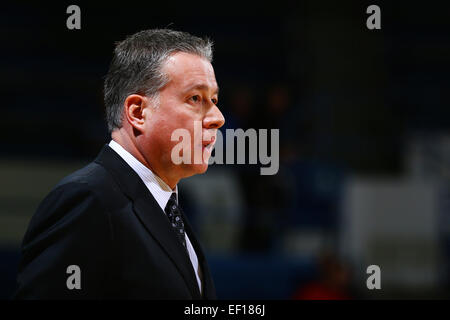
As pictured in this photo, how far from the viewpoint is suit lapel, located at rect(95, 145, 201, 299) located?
1308 mm

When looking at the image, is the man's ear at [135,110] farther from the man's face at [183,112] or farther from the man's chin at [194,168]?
the man's chin at [194,168]

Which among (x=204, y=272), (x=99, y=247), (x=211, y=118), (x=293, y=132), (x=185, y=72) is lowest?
(x=204, y=272)

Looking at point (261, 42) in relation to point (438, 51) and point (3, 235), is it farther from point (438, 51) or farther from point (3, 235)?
point (3, 235)

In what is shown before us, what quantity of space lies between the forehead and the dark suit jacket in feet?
0.92

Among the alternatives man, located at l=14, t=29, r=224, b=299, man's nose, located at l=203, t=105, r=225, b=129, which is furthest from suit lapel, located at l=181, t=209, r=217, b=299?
man's nose, located at l=203, t=105, r=225, b=129

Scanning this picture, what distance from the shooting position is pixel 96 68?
22.3 feet

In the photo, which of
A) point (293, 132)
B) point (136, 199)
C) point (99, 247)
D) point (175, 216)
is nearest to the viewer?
point (99, 247)

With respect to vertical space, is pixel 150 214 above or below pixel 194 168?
below

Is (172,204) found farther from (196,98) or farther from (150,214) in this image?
(196,98)

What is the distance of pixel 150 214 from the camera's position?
133 cm

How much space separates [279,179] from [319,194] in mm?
527

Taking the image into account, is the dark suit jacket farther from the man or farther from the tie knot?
the tie knot

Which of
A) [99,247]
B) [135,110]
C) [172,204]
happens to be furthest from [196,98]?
[99,247]

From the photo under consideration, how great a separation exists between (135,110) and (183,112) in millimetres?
125
